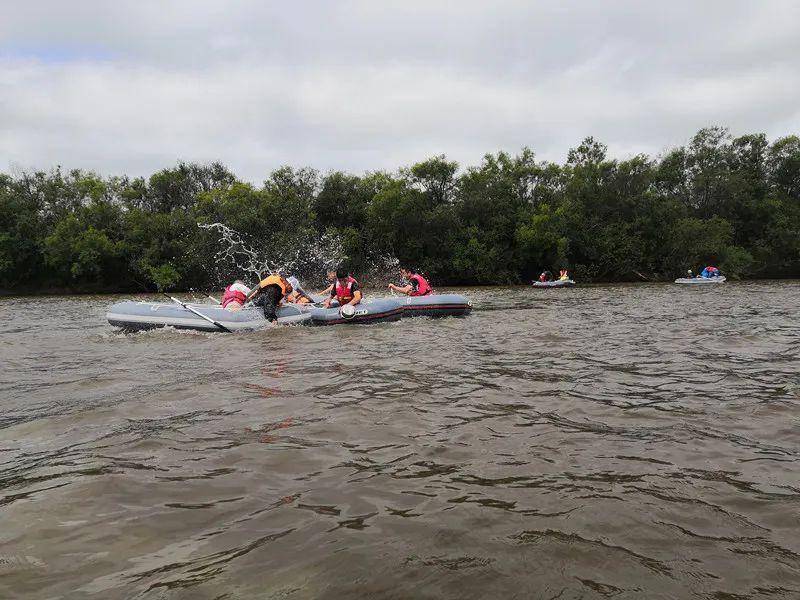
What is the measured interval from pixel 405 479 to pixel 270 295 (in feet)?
30.4

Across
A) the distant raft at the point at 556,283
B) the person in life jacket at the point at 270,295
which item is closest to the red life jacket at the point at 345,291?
the person in life jacket at the point at 270,295

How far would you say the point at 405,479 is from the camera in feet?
11.7

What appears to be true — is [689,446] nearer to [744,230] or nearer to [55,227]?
[55,227]

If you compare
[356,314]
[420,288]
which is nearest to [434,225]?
[420,288]

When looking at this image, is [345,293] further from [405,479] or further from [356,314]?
[405,479]

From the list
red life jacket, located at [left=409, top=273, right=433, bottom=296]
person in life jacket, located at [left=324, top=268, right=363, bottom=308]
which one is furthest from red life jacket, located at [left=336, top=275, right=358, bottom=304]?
red life jacket, located at [left=409, top=273, right=433, bottom=296]

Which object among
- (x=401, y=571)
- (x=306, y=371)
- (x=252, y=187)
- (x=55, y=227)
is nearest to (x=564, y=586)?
(x=401, y=571)

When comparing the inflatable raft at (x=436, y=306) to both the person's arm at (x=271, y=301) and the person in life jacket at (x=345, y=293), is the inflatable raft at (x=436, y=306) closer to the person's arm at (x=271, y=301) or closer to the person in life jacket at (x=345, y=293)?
the person in life jacket at (x=345, y=293)

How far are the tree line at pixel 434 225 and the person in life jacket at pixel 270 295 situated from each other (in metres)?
26.7

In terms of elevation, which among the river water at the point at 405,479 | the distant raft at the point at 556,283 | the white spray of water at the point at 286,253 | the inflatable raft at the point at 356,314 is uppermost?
the white spray of water at the point at 286,253

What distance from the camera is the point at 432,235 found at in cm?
4162

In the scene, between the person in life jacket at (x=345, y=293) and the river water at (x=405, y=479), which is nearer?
the river water at (x=405, y=479)

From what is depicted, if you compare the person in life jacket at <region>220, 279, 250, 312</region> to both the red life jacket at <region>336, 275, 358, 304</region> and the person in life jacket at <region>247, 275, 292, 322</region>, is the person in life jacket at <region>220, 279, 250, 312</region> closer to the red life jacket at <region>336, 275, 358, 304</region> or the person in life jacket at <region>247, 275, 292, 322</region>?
the person in life jacket at <region>247, 275, 292, 322</region>

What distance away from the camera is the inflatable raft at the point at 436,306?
1439cm
